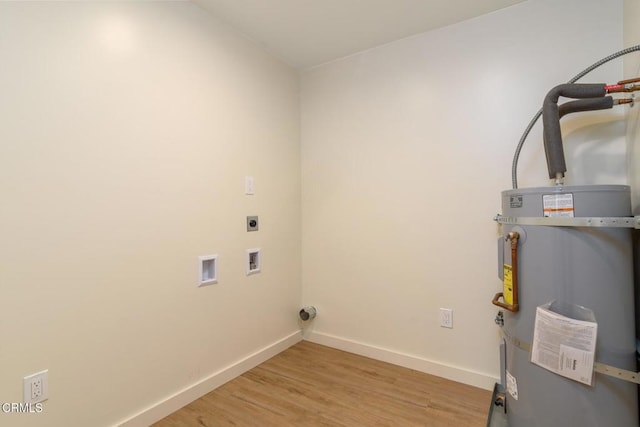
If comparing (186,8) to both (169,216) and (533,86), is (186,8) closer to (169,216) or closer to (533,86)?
(169,216)

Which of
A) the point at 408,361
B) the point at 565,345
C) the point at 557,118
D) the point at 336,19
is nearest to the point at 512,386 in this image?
the point at 565,345

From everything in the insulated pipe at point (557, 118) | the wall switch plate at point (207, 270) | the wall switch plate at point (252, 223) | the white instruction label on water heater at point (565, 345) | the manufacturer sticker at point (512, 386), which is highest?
the insulated pipe at point (557, 118)

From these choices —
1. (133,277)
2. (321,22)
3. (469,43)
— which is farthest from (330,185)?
(133,277)

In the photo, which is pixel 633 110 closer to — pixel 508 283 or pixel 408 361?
pixel 508 283

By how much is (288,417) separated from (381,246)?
1.23 metres

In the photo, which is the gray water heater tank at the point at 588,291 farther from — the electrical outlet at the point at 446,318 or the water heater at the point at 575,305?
the electrical outlet at the point at 446,318

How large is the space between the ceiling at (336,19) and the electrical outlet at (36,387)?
2036 mm

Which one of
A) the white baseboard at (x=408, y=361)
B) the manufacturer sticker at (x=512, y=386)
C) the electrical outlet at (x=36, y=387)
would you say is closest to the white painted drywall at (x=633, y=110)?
the manufacturer sticker at (x=512, y=386)

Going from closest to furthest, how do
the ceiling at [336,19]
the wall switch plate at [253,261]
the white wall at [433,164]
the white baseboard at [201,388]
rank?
the white baseboard at [201,388], the white wall at [433,164], the ceiling at [336,19], the wall switch plate at [253,261]

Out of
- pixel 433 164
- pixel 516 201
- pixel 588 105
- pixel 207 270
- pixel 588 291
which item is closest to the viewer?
pixel 588 291

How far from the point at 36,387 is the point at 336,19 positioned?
95.4 inches

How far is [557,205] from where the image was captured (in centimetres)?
117

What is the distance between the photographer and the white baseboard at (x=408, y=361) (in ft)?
6.07

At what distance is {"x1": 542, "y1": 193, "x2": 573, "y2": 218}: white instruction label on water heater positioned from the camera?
1.15 metres
